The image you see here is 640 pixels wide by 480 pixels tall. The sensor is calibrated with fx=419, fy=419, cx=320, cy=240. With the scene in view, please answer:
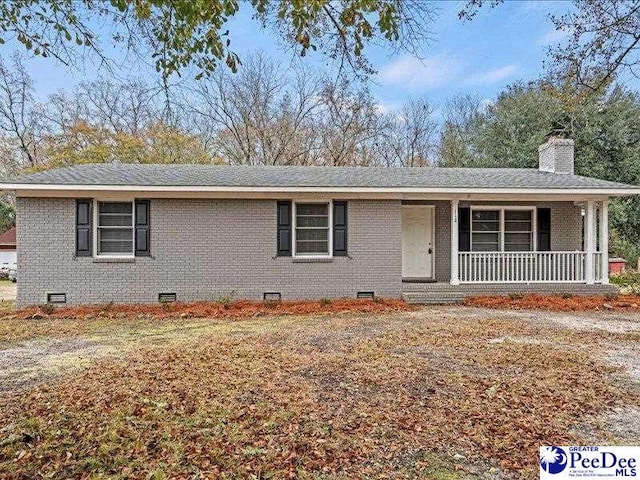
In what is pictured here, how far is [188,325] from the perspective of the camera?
26.3 ft

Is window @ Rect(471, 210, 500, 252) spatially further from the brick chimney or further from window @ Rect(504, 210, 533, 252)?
the brick chimney

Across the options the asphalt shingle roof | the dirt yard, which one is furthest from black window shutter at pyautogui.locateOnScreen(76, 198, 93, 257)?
the dirt yard

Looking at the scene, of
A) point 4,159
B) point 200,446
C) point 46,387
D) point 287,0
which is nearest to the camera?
point 200,446

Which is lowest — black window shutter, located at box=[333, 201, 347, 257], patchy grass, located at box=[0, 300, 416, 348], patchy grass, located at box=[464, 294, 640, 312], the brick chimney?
patchy grass, located at box=[0, 300, 416, 348]

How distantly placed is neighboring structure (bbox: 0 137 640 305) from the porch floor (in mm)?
34

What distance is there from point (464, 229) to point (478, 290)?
1.80 meters

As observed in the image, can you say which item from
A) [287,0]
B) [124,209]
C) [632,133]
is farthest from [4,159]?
[632,133]

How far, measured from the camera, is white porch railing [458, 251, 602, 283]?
434 inches

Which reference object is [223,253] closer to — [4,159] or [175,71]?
[175,71]

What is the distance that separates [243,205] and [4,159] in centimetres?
2355

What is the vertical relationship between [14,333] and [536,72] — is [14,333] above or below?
below

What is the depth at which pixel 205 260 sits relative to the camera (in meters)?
10.3

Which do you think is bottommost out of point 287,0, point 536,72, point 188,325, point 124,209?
point 188,325

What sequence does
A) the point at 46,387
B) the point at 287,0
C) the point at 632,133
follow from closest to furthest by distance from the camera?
the point at 287,0, the point at 46,387, the point at 632,133
